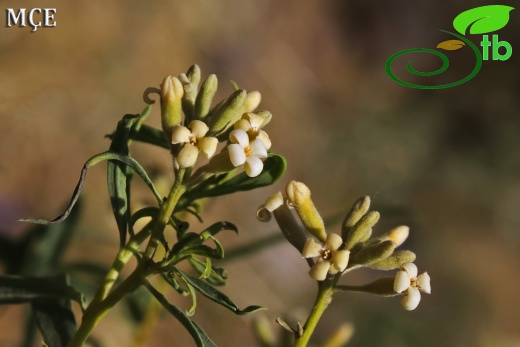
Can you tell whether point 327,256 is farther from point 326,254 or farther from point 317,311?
point 317,311

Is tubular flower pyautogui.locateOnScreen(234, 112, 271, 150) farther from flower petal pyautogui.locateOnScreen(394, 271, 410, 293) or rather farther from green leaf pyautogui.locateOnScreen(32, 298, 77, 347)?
green leaf pyautogui.locateOnScreen(32, 298, 77, 347)

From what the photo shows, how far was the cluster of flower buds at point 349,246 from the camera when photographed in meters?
1.49

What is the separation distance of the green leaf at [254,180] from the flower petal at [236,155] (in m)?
0.19

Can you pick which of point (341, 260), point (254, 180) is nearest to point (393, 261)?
point (341, 260)

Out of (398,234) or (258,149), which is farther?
(398,234)

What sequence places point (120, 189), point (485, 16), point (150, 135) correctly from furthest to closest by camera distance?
point (485, 16)
point (150, 135)
point (120, 189)

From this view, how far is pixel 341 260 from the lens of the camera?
4.79 ft

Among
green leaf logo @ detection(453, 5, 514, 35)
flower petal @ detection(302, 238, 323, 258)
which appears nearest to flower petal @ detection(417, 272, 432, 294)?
flower petal @ detection(302, 238, 323, 258)

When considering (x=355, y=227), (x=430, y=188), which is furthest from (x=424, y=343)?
(x=355, y=227)

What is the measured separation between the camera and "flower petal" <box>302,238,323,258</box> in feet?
4.95

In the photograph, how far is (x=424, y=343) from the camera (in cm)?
558

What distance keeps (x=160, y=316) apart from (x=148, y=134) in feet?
2.90

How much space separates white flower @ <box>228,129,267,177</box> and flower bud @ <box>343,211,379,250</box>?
267 mm

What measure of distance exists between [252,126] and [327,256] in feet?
1.01
